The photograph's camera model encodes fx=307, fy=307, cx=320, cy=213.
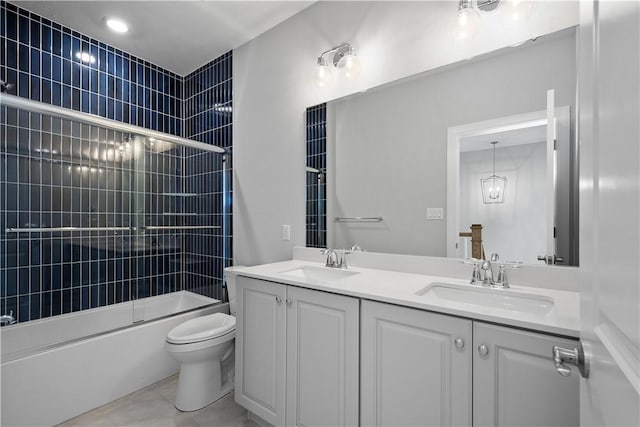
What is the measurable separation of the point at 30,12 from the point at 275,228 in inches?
92.0

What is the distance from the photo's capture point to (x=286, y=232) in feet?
7.48

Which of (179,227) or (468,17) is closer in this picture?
(468,17)

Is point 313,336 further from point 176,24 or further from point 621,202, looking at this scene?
point 176,24

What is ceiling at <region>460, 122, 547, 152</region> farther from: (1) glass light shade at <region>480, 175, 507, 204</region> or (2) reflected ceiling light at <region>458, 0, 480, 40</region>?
(2) reflected ceiling light at <region>458, 0, 480, 40</region>

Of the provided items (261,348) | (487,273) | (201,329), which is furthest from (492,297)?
(201,329)

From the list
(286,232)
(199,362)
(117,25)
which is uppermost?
(117,25)

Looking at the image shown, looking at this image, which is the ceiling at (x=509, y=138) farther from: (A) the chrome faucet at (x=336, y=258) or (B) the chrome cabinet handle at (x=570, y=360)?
(B) the chrome cabinet handle at (x=570, y=360)

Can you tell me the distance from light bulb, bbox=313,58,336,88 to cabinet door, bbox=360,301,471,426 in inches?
57.9

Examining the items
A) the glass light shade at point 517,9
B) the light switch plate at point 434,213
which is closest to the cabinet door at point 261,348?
the light switch plate at point 434,213

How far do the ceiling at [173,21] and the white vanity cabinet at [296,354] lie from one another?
6.16 ft

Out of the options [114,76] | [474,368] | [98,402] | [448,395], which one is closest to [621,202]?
[474,368]

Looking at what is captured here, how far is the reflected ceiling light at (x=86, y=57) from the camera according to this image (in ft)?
8.02

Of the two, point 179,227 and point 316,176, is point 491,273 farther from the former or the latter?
point 179,227

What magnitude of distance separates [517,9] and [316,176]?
1325 mm
